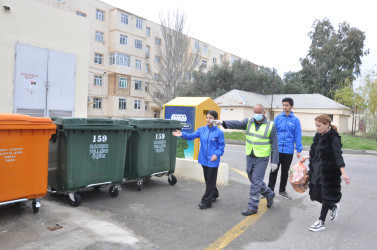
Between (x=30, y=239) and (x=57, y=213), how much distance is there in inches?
35.5

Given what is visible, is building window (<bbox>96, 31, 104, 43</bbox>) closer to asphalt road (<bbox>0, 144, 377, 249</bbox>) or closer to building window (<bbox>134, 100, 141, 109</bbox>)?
building window (<bbox>134, 100, 141, 109</bbox>)

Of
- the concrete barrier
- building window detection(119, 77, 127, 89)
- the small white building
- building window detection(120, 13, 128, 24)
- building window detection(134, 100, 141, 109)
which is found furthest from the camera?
building window detection(134, 100, 141, 109)

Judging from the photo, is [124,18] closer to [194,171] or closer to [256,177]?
[194,171]

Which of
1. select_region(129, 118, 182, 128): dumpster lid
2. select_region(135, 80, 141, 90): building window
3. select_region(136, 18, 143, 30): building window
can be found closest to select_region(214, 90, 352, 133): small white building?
select_region(135, 80, 141, 90): building window

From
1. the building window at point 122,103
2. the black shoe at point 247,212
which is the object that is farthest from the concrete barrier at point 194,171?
the building window at point 122,103

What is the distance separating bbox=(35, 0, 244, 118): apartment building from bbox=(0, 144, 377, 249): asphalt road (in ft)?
101

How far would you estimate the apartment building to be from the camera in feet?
118

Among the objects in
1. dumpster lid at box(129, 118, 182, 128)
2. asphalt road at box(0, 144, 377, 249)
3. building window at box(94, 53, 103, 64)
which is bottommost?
asphalt road at box(0, 144, 377, 249)

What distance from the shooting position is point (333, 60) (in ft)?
135

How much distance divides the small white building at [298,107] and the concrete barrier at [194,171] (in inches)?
897

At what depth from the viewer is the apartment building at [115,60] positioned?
36.1 m

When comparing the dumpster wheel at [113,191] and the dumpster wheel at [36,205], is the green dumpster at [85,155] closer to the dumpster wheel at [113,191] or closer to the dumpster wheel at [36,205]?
the dumpster wheel at [113,191]

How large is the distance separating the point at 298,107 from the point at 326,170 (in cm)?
3094

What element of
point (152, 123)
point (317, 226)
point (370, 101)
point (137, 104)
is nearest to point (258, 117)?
point (317, 226)
